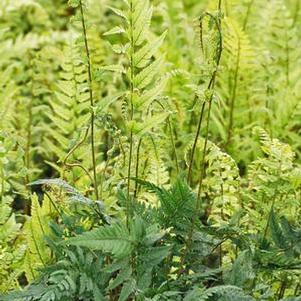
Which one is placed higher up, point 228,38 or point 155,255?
point 228,38

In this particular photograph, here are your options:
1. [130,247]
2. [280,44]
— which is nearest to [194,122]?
[280,44]

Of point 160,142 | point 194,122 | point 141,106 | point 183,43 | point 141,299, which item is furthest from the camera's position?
point 183,43

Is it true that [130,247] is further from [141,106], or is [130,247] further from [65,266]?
[141,106]

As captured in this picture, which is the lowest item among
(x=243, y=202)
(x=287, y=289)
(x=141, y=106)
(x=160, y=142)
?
(x=287, y=289)

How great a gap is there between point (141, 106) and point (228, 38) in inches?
48.2

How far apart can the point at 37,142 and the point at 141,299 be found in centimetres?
155

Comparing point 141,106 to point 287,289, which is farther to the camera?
point 287,289

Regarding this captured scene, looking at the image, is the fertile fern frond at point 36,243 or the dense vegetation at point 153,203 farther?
the fertile fern frond at point 36,243

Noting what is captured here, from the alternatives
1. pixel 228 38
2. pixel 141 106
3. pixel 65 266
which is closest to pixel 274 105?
pixel 228 38

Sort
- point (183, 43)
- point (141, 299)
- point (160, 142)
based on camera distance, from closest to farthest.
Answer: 1. point (141, 299)
2. point (160, 142)
3. point (183, 43)

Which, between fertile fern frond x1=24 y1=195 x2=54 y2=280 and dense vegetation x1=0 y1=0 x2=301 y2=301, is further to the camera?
fertile fern frond x1=24 y1=195 x2=54 y2=280

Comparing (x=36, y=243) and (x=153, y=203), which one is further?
(x=153, y=203)

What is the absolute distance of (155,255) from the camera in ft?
5.18

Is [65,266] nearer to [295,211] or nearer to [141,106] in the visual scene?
[141,106]
